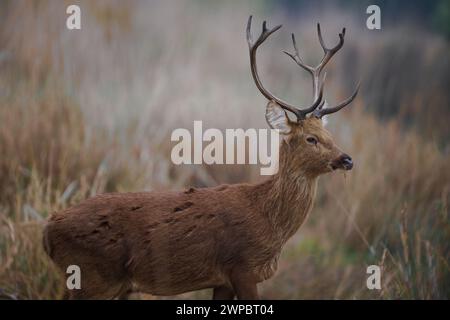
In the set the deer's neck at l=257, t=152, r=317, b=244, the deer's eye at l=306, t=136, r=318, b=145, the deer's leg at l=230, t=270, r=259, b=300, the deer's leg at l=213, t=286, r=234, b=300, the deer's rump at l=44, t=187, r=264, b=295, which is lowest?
the deer's leg at l=213, t=286, r=234, b=300

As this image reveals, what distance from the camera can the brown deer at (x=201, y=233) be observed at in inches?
98.3

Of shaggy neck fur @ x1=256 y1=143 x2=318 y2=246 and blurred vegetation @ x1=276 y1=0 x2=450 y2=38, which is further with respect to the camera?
blurred vegetation @ x1=276 y1=0 x2=450 y2=38

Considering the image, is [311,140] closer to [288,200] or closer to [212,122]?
[288,200]

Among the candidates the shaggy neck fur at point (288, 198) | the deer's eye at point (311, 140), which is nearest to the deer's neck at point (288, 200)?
the shaggy neck fur at point (288, 198)

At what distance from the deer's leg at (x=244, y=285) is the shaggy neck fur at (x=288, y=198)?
0.56ft

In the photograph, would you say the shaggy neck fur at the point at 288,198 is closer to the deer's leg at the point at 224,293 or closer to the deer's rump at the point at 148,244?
the deer's rump at the point at 148,244

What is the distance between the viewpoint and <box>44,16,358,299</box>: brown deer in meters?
2.50

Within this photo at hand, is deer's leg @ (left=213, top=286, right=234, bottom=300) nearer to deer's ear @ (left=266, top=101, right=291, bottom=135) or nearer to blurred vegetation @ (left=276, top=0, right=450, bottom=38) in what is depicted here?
deer's ear @ (left=266, top=101, right=291, bottom=135)

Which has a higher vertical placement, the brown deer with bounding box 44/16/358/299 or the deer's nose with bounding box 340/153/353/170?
the deer's nose with bounding box 340/153/353/170

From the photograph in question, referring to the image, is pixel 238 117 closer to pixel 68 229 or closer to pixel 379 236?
pixel 379 236

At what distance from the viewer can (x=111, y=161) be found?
3842 mm

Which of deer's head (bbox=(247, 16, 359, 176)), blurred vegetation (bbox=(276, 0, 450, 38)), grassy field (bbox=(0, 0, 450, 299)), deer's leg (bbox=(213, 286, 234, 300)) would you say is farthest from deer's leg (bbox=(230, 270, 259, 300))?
blurred vegetation (bbox=(276, 0, 450, 38))
